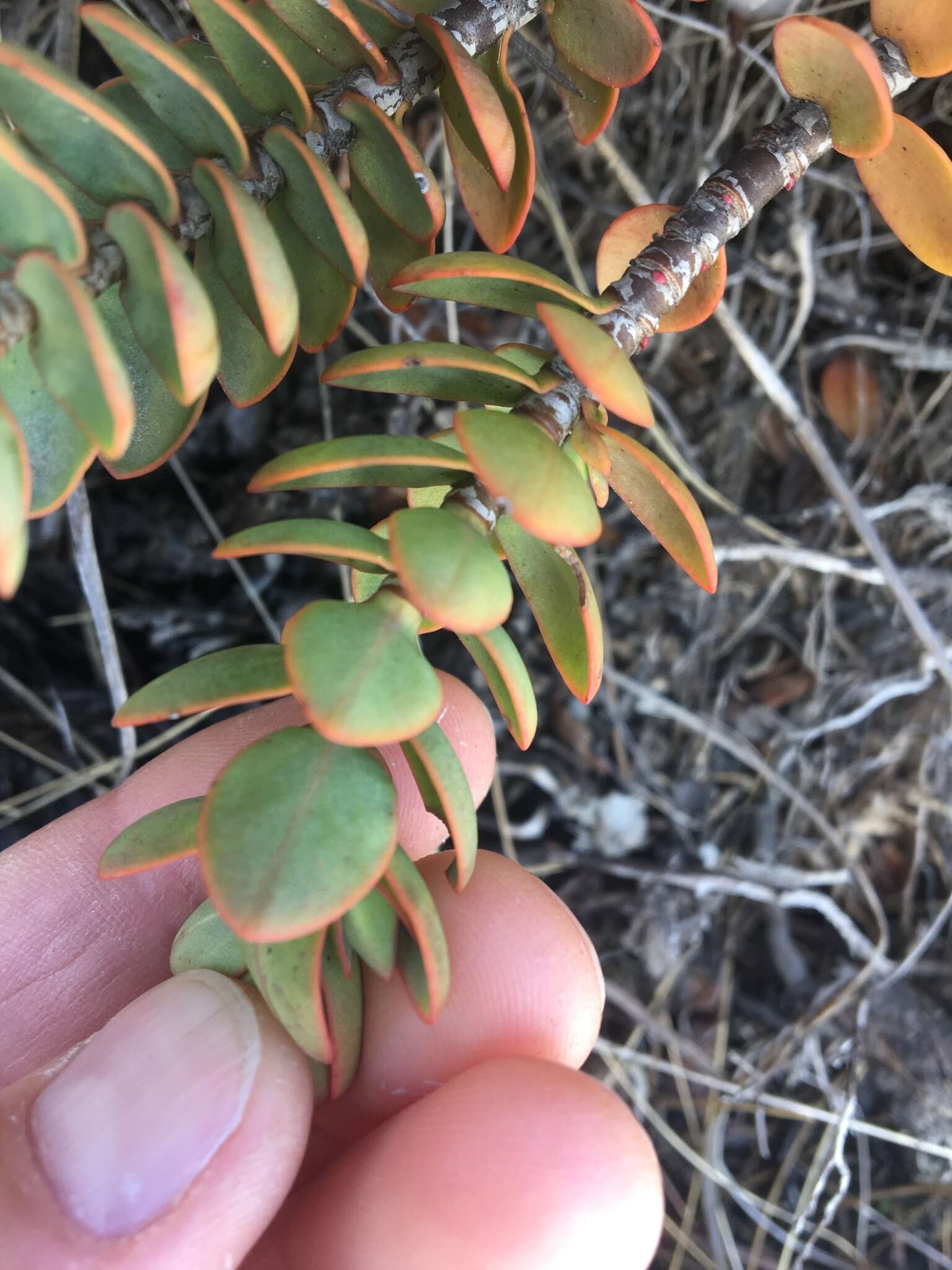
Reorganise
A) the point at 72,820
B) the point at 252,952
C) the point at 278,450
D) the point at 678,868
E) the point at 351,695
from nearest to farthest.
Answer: the point at 351,695, the point at 252,952, the point at 72,820, the point at 278,450, the point at 678,868

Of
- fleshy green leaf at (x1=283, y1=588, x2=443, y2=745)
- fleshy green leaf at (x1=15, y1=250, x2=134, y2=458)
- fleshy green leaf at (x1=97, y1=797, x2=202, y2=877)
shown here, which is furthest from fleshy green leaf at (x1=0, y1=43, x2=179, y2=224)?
fleshy green leaf at (x1=97, y1=797, x2=202, y2=877)

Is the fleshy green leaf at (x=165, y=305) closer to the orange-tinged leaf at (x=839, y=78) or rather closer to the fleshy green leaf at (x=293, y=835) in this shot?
the fleshy green leaf at (x=293, y=835)

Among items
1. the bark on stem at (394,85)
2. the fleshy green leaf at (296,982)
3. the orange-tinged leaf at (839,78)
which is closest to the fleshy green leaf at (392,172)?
the bark on stem at (394,85)

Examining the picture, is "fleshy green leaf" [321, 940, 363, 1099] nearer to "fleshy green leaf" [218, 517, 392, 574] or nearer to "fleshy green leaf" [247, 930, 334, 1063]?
"fleshy green leaf" [247, 930, 334, 1063]

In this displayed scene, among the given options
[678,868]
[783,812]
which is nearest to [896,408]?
[783,812]

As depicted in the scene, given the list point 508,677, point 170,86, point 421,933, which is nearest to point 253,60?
point 170,86

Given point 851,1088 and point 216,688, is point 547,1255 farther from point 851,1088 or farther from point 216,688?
point 851,1088
